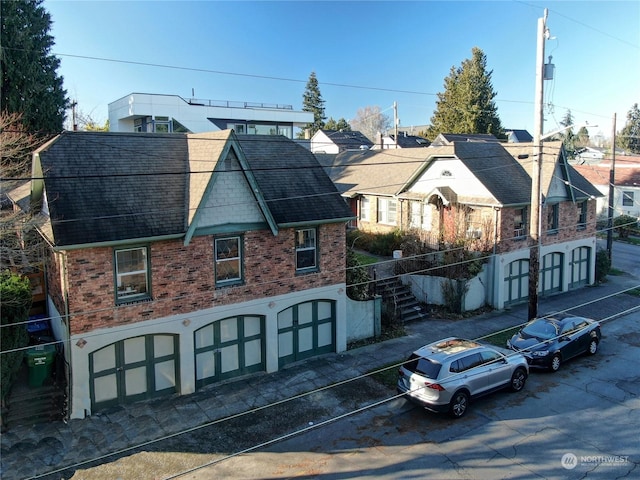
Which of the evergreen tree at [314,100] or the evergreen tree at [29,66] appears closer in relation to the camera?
the evergreen tree at [29,66]

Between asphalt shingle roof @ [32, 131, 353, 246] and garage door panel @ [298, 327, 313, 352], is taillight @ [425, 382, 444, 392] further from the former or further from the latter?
asphalt shingle roof @ [32, 131, 353, 246]

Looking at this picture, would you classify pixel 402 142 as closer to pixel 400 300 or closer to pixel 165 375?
pixel 400 300

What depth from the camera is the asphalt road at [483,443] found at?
12.7 m

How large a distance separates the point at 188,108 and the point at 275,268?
129ft

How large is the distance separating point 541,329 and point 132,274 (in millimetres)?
14540

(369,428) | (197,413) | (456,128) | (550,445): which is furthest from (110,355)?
(456,128)

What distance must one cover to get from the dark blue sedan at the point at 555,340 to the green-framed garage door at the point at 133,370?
11.7 metres

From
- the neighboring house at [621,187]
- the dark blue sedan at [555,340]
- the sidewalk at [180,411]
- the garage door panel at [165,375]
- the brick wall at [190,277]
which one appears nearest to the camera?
the sidewalk at [180,411]

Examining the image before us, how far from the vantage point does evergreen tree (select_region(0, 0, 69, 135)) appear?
2745 centimetres

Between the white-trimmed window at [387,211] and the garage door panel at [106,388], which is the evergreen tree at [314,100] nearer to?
the white-trimmed window at [387,211]

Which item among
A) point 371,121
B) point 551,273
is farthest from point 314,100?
point 551,273

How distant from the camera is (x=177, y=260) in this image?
16.0 metres

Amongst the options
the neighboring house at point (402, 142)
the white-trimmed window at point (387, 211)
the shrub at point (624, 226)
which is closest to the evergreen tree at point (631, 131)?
the neighboring house at point (402, 142)

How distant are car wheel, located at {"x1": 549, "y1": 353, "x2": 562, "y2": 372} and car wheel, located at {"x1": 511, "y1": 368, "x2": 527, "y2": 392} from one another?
77.1 inches
